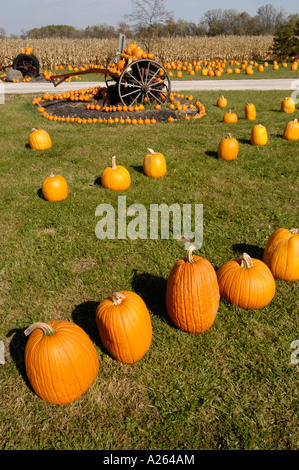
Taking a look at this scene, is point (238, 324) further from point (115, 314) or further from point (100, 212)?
point (100, 212)

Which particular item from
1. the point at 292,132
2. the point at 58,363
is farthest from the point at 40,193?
the point at 292,132

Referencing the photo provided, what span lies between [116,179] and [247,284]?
122 inches

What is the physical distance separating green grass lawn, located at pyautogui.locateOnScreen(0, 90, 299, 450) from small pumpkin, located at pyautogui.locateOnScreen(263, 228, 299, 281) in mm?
136

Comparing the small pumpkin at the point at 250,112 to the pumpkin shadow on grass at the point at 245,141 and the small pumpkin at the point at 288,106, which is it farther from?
the pumpkin shadow on grass at the point at 245,141

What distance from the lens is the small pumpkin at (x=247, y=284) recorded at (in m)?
3.05

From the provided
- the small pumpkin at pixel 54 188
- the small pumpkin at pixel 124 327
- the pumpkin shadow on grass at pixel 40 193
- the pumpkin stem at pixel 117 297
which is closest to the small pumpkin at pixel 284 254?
the small pumpkin at pixel 124 327

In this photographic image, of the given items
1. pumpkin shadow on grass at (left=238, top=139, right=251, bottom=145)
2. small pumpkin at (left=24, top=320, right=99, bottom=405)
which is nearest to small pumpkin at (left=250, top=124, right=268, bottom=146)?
pumpkin shadow on grass at (left=238, top=139, right=251, bottom=145)

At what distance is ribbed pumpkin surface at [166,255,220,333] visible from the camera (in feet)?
9.09

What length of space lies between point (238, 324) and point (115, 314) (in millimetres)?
1220

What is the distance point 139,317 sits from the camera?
2.62 m

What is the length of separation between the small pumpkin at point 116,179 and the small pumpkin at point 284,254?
9.02 feet

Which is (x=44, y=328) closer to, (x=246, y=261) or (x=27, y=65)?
(x=246, y=261)
